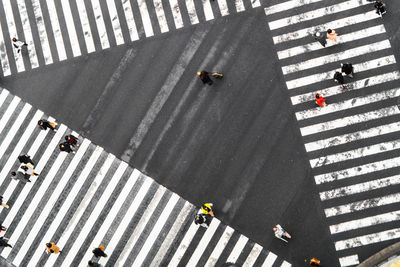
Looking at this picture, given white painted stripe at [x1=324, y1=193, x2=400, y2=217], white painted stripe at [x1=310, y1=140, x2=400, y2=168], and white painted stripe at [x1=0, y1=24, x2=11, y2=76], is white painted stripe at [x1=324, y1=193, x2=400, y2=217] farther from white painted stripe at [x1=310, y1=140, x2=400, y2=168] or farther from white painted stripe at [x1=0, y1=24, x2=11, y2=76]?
white painted stripe at [x1=0, y1=24, x2=11, y2=76]

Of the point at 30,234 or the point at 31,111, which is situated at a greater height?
the point at 31,111

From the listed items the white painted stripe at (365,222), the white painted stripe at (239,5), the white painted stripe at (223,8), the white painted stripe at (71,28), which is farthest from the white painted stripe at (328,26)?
the white painted stripe at (71,28)

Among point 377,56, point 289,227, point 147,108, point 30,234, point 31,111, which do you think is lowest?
point 30,234

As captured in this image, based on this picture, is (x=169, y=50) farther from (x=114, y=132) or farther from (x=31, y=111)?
(x=31, y=111)

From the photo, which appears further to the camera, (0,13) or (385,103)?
(0,13)

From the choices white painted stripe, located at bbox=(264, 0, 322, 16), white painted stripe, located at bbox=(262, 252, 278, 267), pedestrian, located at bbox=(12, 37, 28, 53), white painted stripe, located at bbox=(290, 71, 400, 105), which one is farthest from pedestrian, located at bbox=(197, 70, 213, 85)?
pedestrian, located at bbox=(12, 37, 28, 53)

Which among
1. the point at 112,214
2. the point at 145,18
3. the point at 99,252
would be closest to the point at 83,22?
the point at 145,18

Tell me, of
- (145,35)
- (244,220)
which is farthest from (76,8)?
(244,220)
